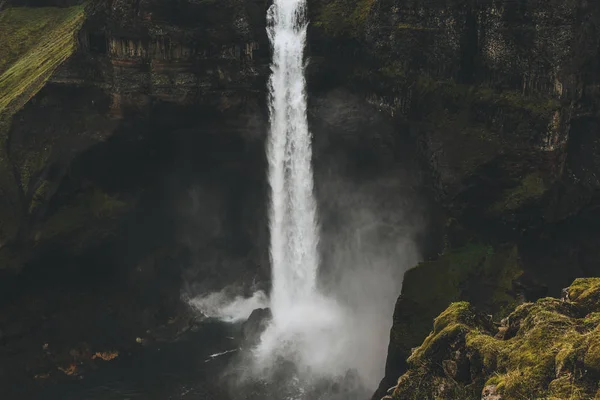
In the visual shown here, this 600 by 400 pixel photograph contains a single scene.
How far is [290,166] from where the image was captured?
4509 cm

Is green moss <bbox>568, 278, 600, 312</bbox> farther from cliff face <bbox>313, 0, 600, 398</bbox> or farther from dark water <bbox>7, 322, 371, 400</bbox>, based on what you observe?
dark water <bbox>7, 322, 371, 400</bbox>

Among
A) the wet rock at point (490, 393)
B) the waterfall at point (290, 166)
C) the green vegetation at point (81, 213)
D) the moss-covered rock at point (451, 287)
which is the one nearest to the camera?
the wet rock at point (490, 393)

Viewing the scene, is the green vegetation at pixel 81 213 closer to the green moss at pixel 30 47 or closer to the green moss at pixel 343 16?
the green moss at pixel 30 47

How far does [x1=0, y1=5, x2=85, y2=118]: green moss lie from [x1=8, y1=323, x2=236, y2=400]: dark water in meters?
17.7

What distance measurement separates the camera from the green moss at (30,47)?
4306cm

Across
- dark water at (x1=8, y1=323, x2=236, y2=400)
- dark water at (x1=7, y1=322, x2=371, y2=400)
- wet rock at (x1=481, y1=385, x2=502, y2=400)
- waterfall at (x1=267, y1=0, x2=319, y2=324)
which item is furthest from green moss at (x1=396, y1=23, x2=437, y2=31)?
wet rock at (x1=481, y1=385, x2=502, y2=400)

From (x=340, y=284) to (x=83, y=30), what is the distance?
24.4 meters

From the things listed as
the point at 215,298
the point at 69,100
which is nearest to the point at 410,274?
the point at 215,298

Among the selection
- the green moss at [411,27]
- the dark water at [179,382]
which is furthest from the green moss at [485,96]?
the dark water at [179,382]

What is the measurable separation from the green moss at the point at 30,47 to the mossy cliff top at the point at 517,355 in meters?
33.4

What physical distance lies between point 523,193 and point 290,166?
54.3ft

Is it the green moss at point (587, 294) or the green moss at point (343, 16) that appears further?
the green moss at point (343, 16)

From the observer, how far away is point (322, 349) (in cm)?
3881

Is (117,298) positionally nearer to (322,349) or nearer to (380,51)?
(322,349)
